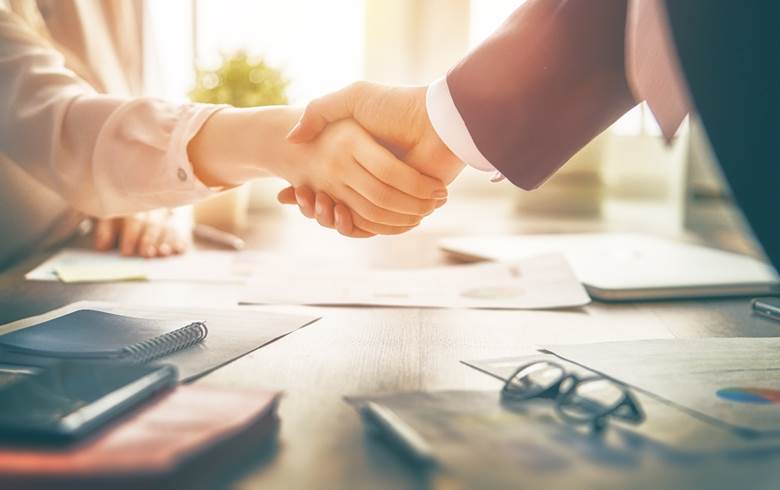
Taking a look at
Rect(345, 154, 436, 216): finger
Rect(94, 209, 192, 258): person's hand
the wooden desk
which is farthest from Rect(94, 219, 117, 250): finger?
Rect(345, 154, 436, 216): finger

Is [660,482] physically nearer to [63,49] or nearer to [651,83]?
[651,83]

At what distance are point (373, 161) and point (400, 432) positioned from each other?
1.79 ft

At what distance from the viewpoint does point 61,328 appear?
79cm

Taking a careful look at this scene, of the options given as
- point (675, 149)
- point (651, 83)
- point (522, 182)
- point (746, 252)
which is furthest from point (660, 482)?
point (675, 149)

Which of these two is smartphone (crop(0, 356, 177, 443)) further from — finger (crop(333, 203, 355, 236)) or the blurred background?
the blurred background

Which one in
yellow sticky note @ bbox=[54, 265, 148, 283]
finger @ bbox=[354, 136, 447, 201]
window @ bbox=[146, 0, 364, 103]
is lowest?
yellow sticky note @ bbox=[54, 265, 148, 283]

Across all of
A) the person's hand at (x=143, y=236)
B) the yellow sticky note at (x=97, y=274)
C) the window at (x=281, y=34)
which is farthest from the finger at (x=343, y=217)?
the window at (x=281, y=34)

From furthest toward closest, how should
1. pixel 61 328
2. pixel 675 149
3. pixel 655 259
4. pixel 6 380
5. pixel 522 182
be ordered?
1. pixel 675 149
2. pixel 655 259
3. pixel 522 182
4. pixel 61 328
5. pixel 6 380

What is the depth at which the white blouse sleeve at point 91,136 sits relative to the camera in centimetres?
117

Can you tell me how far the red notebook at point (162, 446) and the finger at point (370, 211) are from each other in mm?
523

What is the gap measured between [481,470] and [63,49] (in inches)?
52.3

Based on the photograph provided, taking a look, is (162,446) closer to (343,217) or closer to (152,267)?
(343,217)

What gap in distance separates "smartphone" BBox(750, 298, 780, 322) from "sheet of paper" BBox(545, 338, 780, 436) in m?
0.12

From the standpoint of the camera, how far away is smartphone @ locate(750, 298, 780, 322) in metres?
1.00
